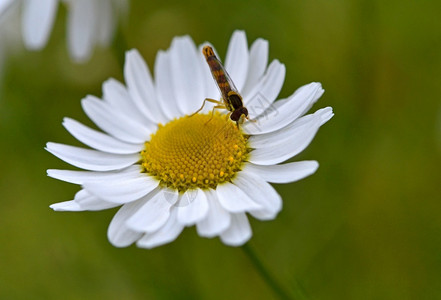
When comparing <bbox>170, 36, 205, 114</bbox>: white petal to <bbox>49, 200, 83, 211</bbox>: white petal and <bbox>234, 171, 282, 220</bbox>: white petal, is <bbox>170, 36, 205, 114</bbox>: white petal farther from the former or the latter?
<bbox>49, 200, 83, 211</bbox>: white petal

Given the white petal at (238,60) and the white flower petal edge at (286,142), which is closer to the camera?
the white flower petal edge at (286,142)

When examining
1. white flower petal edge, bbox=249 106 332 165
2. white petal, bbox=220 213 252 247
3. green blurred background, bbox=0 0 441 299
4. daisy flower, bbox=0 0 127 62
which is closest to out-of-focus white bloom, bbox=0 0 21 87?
green blurred background, bbox=0 0 441 299

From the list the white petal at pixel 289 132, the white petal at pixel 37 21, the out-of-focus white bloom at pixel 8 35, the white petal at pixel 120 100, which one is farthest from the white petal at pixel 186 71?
the out-of-focus white bloom at pixel 8 35

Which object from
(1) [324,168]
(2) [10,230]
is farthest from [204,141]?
(2) [10,230]

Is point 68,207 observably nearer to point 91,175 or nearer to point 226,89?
point 91,175

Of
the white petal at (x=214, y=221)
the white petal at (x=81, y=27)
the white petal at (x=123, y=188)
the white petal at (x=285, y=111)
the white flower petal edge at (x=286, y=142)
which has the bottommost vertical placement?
the white petal at (x=214, y=221)

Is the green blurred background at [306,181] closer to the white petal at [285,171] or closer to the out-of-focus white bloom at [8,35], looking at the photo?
the out-of-focus white bloom at [8,35]
